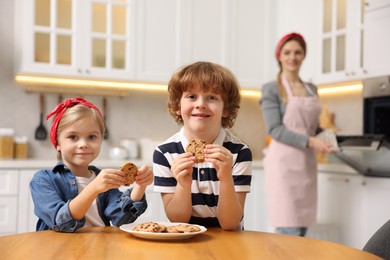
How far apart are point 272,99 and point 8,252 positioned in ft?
7.24

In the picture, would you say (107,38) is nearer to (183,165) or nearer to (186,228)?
(183,165)

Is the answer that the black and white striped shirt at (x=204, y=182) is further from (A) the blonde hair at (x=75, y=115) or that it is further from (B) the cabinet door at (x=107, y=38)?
(B) the cabinet door at (x=107, y=38)

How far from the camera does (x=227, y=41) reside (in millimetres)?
4141

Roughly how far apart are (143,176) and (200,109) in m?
0.28

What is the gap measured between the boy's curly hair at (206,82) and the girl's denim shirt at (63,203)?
0.35 m

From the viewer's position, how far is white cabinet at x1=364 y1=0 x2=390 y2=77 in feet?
10.3

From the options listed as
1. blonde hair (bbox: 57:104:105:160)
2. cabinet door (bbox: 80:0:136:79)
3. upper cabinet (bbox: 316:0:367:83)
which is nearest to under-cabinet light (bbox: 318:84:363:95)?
upper cabinet (bbox: 316:0:367:83)

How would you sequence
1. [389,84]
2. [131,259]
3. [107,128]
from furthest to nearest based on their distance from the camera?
1. [107,128]
2. [389,84]
3. [131,259]

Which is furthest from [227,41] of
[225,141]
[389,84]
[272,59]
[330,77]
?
[225,141]

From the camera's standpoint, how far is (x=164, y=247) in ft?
3.88

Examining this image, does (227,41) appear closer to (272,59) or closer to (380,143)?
(272,59)

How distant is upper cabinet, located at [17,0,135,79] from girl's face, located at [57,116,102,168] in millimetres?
2084

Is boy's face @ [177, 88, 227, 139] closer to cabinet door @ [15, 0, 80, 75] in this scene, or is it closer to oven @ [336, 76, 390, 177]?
oven @ [336, 76, 390, 177]

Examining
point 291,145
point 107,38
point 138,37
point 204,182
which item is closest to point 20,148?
point 107,38
